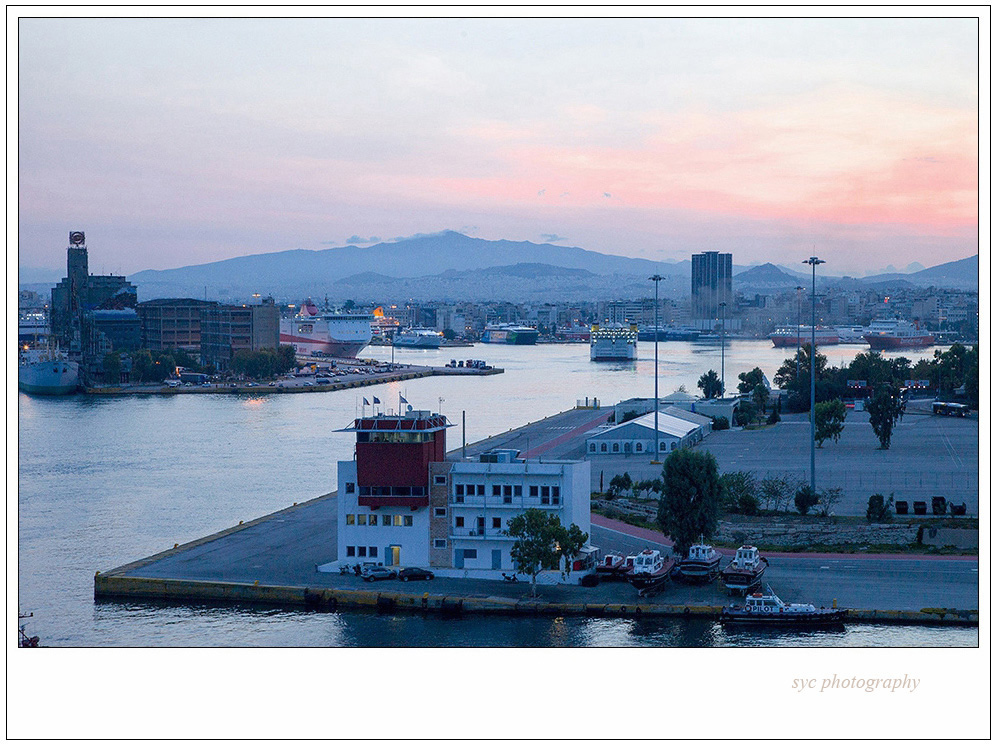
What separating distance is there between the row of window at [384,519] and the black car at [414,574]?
0.25 m

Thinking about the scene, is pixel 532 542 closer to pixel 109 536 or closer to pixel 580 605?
pixel 580 605

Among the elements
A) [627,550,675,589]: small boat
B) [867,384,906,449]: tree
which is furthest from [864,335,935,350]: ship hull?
[627,550,675,589]: small boat

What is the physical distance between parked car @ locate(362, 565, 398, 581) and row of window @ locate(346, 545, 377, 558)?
0.34 feet

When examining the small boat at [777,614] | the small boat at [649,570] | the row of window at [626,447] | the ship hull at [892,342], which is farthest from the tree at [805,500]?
the ship hull at [892,342]

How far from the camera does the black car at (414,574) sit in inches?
259

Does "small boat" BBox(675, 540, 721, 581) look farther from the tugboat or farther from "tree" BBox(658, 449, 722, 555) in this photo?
the tugboat

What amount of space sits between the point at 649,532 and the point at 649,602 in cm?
178

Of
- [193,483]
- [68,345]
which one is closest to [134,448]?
[193,483]

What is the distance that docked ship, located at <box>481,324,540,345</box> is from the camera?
52688mm

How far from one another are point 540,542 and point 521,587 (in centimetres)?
30

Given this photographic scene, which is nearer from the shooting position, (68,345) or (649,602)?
(649,602)

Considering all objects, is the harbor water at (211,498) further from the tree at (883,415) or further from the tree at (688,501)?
the tree at (883,415)

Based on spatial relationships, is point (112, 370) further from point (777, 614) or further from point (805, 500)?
point (777, 614)
